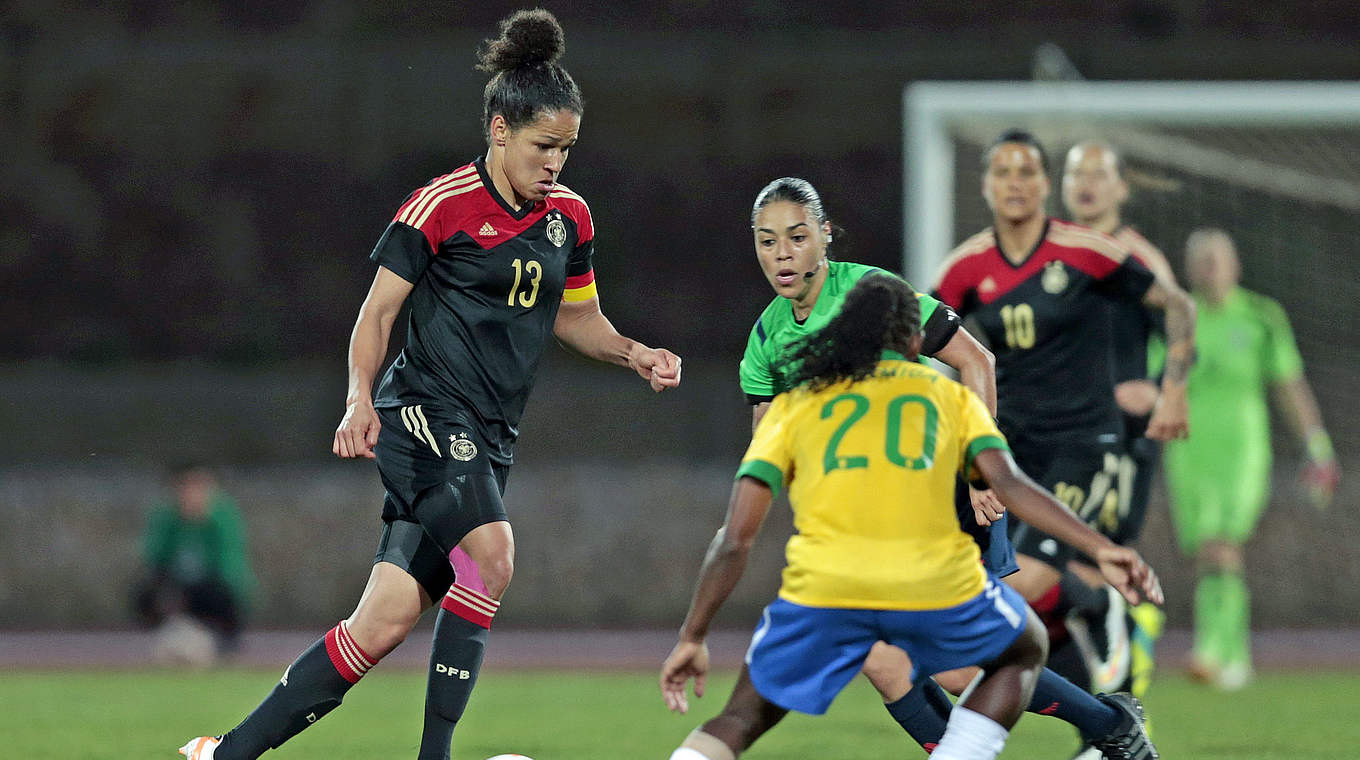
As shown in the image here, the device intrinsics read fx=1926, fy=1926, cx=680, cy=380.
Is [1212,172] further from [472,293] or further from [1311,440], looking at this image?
[472,293]

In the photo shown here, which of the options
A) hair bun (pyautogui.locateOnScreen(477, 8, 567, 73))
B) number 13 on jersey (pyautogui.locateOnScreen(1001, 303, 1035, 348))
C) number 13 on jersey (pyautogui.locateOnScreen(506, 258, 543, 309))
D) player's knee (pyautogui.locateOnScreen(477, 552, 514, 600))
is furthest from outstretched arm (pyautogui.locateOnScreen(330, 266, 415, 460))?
number 13 on jersey (pyautogui.locateOnScreen(1001, 303, 1035, 348))

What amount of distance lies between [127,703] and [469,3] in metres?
8.40

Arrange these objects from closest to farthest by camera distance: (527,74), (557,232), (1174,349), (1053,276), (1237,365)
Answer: (527,74) → (557,232) → (1053,276) → (1174,349) → (1237,365)

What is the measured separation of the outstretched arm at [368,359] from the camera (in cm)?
450

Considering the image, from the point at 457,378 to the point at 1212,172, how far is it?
20.1ft

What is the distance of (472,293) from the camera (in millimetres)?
4852

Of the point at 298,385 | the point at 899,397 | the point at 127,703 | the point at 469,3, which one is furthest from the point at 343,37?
the point at 899,397

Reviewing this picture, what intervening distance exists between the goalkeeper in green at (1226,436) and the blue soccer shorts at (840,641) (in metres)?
5.32

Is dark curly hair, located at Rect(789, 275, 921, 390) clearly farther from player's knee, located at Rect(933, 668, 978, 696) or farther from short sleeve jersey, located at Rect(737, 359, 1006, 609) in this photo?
player's knee, located at Rect(933, 668, 978, 696)

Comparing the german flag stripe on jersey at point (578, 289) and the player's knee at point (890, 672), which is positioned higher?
the german flag stripe on jersey at point (578, 289)

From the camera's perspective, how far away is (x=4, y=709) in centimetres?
841

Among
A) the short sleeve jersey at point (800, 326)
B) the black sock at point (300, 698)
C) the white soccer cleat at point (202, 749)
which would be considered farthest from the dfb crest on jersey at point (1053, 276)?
the white soccer cleat at point (202, 749)

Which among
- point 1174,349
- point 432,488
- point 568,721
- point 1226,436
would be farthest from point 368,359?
point 1226,436

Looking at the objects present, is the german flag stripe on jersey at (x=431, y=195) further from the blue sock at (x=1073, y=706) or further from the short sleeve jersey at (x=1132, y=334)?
the short sleeve jersey at (x=1132, y=334)
